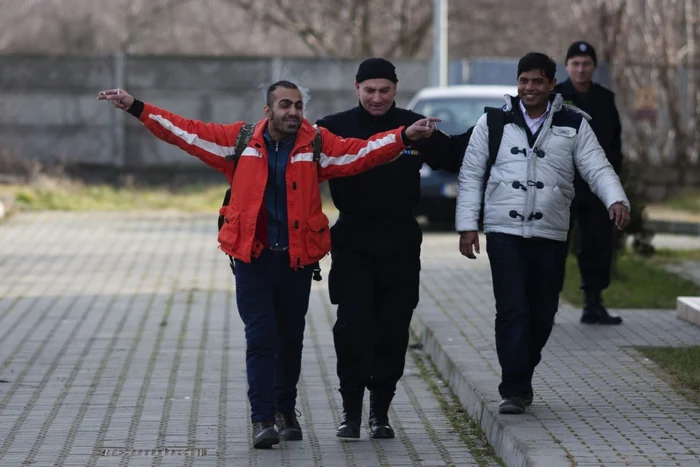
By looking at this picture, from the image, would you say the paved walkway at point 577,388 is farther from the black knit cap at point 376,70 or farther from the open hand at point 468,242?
the black knit cap at point 376,70

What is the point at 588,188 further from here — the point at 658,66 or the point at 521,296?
the point at 658,66

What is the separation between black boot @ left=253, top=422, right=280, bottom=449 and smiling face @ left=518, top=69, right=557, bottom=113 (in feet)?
6.62

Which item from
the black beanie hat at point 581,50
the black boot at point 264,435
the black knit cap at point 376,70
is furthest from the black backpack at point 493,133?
the black beanie hat at point 581,50

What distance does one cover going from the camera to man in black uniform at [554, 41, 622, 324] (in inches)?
398

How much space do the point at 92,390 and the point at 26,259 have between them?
24.2 ft

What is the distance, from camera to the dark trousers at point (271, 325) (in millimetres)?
7051

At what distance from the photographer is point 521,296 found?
7.38m

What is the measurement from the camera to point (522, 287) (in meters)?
7.40

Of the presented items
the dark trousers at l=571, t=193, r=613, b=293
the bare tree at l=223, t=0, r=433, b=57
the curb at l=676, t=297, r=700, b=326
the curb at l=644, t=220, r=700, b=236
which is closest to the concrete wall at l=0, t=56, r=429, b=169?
the bare tree at l=223, t=0, r=433, b=57

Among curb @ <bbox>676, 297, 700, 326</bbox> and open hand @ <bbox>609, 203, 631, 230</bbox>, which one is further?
curb @ <bbox>676, 297, 700, 326</bbox>

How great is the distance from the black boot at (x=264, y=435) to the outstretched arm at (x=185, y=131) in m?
1.25

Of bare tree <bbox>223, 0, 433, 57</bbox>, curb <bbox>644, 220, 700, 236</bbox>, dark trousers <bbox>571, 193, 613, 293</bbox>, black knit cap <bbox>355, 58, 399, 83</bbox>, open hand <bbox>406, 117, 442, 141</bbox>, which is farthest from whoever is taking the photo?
bare tree <bbox>223, 0, 433, 57</bbox>

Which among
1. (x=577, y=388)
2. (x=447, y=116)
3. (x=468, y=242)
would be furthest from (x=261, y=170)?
(x=447, y=116)

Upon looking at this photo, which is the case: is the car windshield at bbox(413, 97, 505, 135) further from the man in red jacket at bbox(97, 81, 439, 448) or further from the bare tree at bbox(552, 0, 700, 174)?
the man in red jacket at bbox(97, 81, 439, 448)
